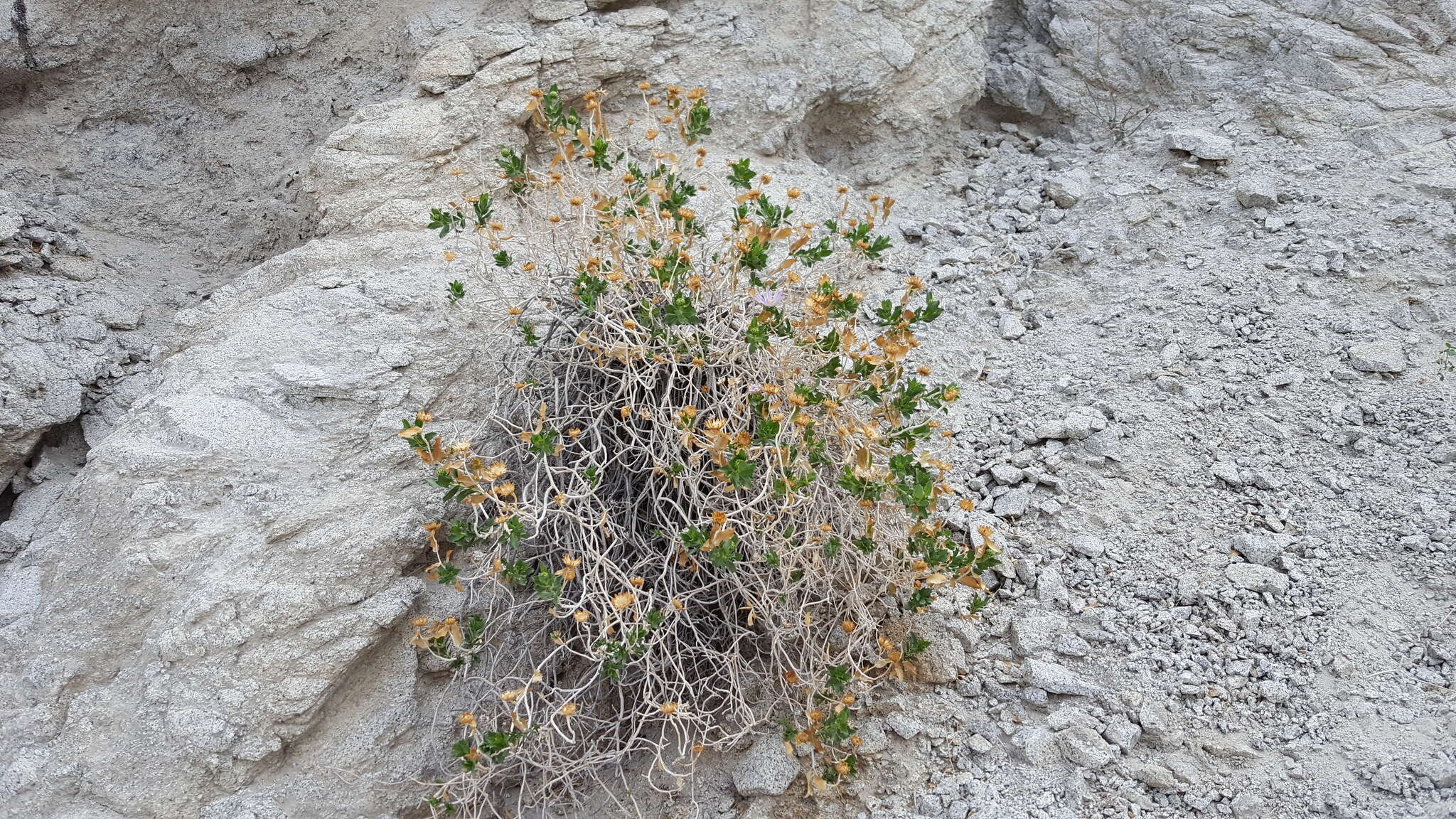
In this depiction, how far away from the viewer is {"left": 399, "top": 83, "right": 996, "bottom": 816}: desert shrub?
7.17 feet

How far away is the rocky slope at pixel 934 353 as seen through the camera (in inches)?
89.7

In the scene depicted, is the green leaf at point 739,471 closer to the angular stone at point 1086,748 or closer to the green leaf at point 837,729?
the green leaf at point 837,729

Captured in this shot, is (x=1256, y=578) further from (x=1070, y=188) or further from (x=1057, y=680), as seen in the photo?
(x=1070, y=188)

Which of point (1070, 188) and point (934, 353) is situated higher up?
point (1070, 188)

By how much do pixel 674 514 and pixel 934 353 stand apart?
125 centimetres

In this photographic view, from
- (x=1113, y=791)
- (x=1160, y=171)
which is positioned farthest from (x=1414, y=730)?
(x=1160, y=171)

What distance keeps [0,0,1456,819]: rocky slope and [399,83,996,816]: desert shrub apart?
0.19 metres

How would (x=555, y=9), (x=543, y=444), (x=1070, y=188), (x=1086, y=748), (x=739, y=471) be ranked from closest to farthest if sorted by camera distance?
(x=739, y=471)
(x=543, y=444)
(x=1086, y=748)
(x=555, y=9)
(x=1070, y=188)

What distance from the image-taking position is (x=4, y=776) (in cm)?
221

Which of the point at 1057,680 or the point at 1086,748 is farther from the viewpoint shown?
the point at 1057,680

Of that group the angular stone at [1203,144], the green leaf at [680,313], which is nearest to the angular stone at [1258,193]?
the angular stone at [1203,144]

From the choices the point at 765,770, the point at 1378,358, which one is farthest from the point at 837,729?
the point at 1378,358

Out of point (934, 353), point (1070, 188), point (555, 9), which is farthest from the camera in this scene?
point (1070, 188)

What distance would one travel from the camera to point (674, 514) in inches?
94.2
